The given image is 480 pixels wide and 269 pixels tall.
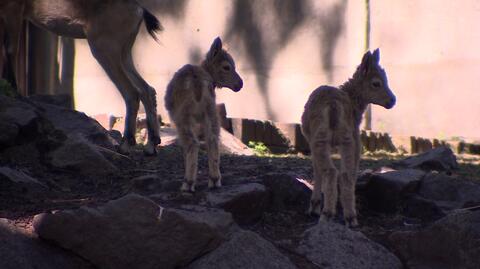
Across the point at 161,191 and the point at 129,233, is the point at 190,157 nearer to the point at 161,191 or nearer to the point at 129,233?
the point at 161,191

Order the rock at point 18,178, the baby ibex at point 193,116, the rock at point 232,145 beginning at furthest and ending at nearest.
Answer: the rock at point 232,145 < the rock at point 18,178 < the baby ibex at point 193,116

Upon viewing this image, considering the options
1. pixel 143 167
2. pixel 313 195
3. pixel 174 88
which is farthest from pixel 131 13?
pixel 313 195

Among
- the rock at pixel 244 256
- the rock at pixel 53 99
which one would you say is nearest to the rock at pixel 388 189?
the rock at pixel 244 256

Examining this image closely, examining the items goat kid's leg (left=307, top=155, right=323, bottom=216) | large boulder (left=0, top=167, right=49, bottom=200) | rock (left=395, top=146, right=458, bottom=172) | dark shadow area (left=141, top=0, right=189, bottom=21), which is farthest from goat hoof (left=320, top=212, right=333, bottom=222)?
dark shadow area (left=141, top=0, right=189, bottom=21)

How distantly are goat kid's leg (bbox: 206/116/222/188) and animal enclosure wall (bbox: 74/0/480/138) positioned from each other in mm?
7507

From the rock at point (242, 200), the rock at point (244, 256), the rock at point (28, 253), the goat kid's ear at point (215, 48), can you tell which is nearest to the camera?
the rock at point (28, 253)

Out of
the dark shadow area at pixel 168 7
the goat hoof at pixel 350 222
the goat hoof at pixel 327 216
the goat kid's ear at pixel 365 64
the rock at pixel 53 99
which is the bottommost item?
the goat hoof at pixel 350 222

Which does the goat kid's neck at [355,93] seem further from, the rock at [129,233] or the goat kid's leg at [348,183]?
the rock at [129,233]

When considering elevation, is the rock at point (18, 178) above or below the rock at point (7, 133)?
below

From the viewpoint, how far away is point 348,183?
600cm

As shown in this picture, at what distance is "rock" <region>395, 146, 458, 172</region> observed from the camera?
8609 millimetres

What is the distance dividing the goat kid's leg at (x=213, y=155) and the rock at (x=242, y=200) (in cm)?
8

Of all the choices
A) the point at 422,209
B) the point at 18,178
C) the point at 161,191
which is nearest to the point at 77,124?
the point at 18,178

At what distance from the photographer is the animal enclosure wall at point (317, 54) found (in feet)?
43.2
